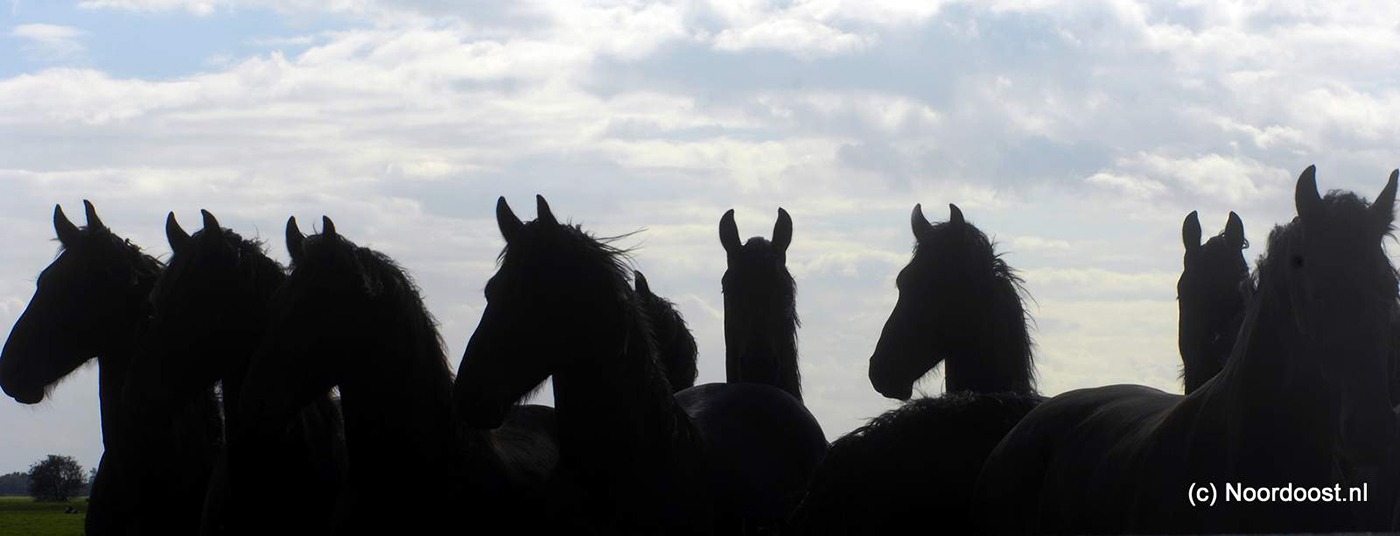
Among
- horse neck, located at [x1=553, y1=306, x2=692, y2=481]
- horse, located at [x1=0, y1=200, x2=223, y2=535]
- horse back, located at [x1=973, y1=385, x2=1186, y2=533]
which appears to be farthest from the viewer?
horse, located at [x1=0, y1=200, x2=223, y2=535]

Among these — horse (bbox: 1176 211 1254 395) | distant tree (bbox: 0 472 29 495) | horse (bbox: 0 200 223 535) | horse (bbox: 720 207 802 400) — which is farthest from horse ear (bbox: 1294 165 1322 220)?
distant tree (bbox: 0 472 29 495)

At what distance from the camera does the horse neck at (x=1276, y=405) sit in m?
3.90

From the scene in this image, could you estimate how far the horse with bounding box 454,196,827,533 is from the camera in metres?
5.53

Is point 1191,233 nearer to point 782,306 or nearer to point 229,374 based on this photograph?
point 782,306

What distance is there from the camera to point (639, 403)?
18.7 ft

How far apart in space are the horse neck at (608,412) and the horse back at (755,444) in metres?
0.61

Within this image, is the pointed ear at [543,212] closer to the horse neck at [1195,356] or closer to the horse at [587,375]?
the horse at [587,375]

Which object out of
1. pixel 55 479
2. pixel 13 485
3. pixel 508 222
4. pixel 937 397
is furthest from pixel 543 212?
pixel 13 485

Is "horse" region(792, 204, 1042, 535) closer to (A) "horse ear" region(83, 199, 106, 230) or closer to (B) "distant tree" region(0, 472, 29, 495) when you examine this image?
(A) "horse ear" region(83, 199, 106, 230)

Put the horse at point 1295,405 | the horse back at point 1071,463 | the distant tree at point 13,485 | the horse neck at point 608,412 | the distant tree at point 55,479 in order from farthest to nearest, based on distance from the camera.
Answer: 1. the distant tree at point 13,485
2. the distant tree at point 55,479
3. the horse neck at point 608,412
4. the horse back at point 1071,463
5. the horse at point 1295,405

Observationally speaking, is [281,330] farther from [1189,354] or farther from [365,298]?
[1189,354]

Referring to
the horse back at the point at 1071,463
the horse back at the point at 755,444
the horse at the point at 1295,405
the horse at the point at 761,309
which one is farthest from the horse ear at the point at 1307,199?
the horse at the point at 761,309

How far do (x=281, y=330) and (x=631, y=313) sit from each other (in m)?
1.41

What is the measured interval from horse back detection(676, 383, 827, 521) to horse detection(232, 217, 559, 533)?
3.15ft
